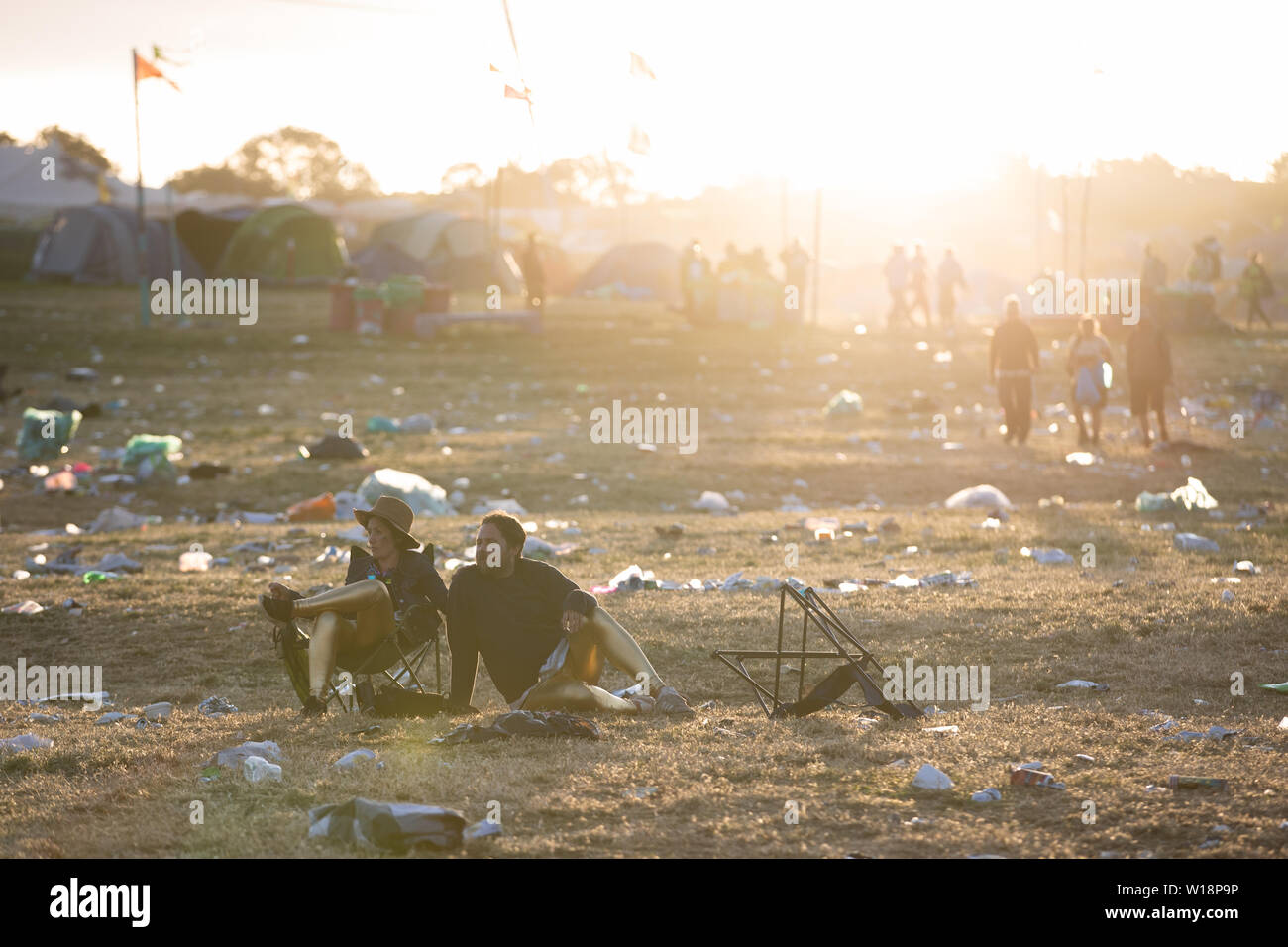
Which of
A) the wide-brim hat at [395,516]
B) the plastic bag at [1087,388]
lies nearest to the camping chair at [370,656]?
the wide-brim hat at [395,516]

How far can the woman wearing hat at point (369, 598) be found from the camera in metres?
5.09

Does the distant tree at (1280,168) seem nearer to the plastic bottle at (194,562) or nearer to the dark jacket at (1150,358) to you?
the dark jacket at (1150,358)

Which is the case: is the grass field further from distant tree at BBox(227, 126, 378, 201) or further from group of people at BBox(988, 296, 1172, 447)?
distant tree at BBox(227, 126, 378, 201)

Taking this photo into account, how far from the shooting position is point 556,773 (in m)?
4.23

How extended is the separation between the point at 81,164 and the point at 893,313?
3401 centimetres

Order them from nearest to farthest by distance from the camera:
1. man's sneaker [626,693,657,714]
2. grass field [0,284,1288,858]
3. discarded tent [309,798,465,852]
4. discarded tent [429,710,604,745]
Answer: discarded tent [309,798,465,852] → grass field [0,284,1288,858] → discarded tent [429,710,604,745] → man's sneaker [626,693,657,714]

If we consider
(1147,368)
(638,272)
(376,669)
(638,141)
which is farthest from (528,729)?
(638,272)

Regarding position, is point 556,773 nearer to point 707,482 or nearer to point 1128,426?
point 707,482

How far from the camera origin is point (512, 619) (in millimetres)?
5133

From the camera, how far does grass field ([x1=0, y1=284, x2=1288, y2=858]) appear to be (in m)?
3.84
